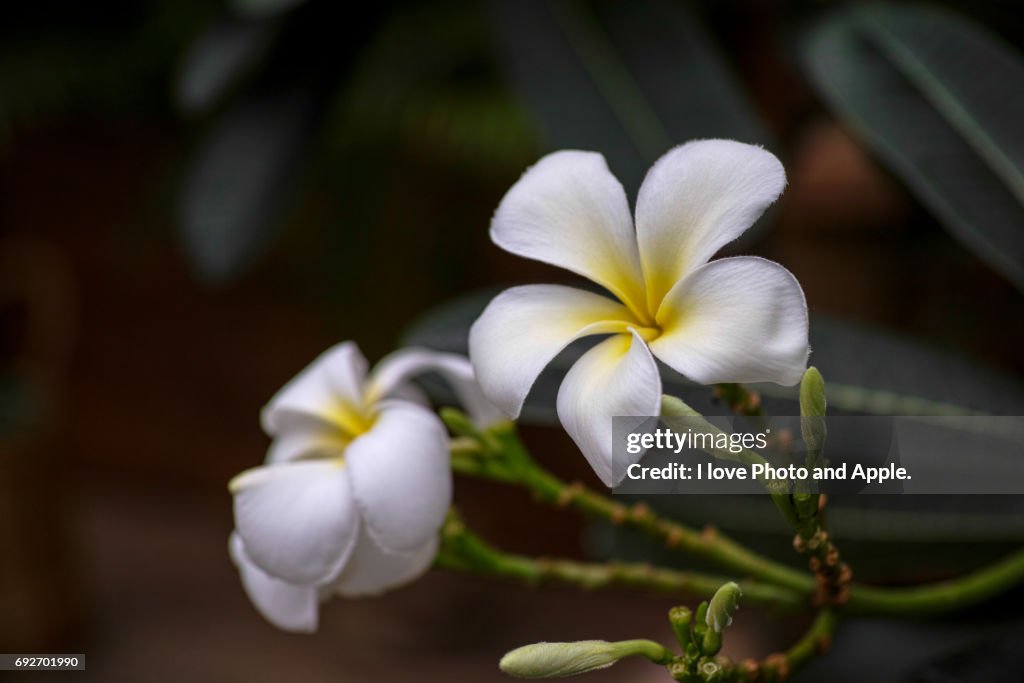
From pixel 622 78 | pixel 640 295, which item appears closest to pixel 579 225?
pixel 640 295

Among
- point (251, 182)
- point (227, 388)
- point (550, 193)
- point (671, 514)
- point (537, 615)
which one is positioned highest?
point (227, 388)

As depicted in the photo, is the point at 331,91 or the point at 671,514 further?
the point at 331,91

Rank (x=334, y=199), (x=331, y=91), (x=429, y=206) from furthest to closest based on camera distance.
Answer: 1. (x=429, y=206)
2. (x=334, y=199)
3. (x=331, y=91)

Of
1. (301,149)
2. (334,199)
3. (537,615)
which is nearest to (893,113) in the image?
(301,149)

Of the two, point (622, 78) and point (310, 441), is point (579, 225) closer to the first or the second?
point (310, 441)

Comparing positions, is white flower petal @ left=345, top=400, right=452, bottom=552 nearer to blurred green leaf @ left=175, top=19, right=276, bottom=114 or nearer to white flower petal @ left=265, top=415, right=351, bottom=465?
white flower petal @ left=265, top=415, right=351, bottom=465

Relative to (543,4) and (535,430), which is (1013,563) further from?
(535,430)

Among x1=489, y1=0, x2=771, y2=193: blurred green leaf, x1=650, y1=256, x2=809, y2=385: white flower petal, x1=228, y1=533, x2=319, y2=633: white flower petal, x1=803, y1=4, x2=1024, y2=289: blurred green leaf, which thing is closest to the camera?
x1=650, y1=256, x2=809, y2=385: white flower petal

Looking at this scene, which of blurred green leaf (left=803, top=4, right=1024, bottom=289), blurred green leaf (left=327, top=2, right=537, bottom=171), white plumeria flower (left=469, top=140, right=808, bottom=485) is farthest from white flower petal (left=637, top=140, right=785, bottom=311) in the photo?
blurred green leaf (left=327, top=2, right=537, bottom=171)
